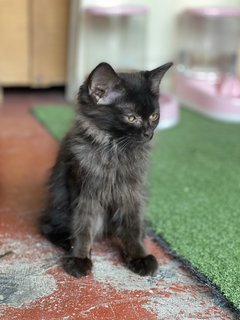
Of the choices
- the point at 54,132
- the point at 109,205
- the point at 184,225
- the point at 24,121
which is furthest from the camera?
the point at 24,121

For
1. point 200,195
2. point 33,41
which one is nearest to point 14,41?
point 33,41

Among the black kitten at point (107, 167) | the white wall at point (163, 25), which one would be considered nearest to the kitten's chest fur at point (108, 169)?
the black kitten at point (107, 167)

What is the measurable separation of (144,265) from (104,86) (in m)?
0.56

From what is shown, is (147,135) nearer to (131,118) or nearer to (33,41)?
(131,118)

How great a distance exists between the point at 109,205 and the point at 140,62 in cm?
259

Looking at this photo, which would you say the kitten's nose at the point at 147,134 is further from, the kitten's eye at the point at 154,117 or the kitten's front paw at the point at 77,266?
the kitten's front paw at the point at 77,266

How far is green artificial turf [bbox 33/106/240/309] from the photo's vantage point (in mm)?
1514

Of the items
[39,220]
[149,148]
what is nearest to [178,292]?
[149,148]

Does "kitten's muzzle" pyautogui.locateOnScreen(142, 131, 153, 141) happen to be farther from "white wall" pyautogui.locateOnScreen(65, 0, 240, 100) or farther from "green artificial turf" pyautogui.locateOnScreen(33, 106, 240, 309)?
"white wall" pyautogui.locateOnScreen(65, 0, 240, 100)

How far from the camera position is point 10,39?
3.71 meters

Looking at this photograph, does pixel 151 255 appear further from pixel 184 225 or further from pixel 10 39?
pixel 10 39

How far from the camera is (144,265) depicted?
1476 millimetres

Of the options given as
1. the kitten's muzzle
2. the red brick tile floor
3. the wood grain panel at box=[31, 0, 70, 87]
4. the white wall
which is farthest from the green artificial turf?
the white wall

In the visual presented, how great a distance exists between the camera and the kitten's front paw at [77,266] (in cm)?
144
